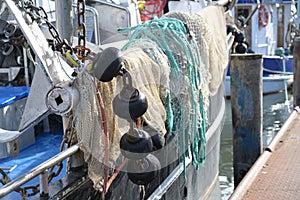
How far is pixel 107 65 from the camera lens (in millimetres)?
2363

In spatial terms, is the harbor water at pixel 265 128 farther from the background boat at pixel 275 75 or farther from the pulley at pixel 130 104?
the pulley at pixel 130 104

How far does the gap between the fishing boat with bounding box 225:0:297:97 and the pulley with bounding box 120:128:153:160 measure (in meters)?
11.9

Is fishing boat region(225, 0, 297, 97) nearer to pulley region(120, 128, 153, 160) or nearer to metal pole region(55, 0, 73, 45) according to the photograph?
metal pole region(55, 0, 73, 45)

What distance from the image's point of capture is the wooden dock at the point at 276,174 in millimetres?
4641

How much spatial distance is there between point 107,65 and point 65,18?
835 millimetres

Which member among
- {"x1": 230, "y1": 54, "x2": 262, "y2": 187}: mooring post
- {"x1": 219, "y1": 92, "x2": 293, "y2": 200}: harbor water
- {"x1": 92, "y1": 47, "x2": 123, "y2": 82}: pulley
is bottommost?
{"x1": 219, "y1": 92, "x2": 293, "y2": 200}: harbor water

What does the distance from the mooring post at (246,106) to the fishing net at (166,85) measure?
5.25 ft

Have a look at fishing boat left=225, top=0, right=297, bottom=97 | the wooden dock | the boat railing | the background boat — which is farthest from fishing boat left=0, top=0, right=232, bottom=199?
the background boat

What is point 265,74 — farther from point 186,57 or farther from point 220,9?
point 186,57

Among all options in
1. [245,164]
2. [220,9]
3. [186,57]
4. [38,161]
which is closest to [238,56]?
[220,9]

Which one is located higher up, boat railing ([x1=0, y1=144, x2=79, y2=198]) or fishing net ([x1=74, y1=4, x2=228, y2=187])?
fishing net ([x1=74, y1=4, x2=228, y2=187])

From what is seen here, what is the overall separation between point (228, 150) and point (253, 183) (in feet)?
16.9

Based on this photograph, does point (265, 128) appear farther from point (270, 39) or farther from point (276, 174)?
point (276, 174)

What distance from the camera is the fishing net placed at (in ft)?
8.52
